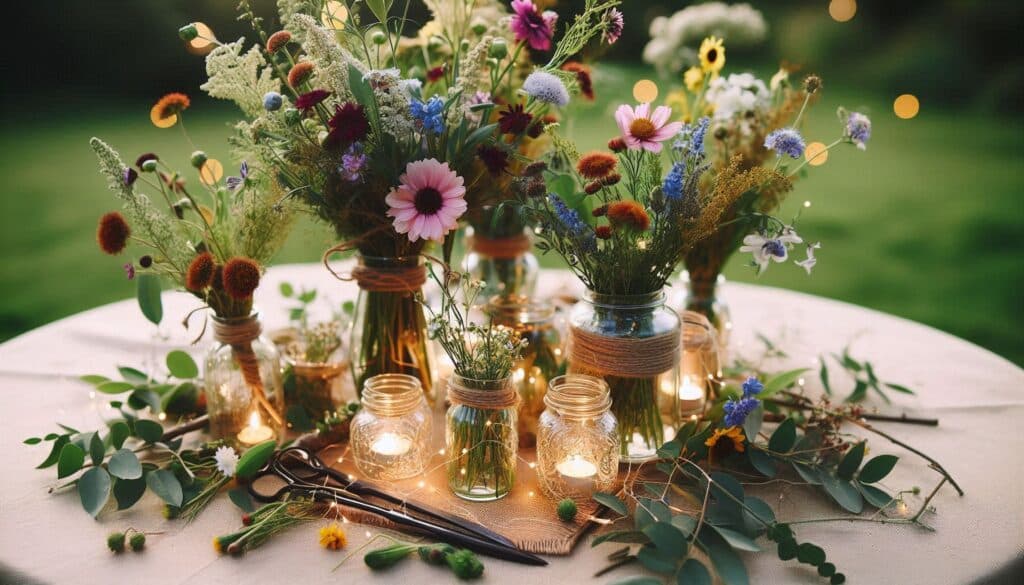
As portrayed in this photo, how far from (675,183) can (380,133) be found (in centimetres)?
47

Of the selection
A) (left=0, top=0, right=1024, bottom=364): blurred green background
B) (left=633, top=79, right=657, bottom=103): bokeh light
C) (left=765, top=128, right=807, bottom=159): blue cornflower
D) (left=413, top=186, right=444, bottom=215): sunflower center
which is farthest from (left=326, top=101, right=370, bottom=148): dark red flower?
(left=0, top=0, right=1024, bottom=364): blurred green background

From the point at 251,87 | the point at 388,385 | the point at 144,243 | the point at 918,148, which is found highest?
the point at 251,87

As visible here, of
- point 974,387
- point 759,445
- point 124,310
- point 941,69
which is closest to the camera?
point 759,445

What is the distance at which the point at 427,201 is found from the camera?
124 cm

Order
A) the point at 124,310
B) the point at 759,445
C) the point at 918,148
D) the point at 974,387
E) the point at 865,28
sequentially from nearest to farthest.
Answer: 1. the point at 759,445
2. the point at 974,387
3. the point at 124,310
4. the point at 918,148
5. the point at 865,28

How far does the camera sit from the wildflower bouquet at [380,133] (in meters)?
1.22

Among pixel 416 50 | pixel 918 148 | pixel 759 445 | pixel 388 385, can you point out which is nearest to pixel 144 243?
pixel 388 385

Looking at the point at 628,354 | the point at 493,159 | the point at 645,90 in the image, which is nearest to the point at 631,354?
the point at 628,354

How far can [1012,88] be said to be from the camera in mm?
7977

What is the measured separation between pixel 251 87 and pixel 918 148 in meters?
7.82

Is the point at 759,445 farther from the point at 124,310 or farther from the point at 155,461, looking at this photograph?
the point at 124,310

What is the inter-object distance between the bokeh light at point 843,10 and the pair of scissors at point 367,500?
31.8 feet

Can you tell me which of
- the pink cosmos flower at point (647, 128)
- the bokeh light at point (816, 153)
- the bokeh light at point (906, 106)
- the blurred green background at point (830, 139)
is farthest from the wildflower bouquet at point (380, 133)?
the bokeh light at point (906, 106)

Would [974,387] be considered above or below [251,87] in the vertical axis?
below
